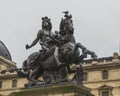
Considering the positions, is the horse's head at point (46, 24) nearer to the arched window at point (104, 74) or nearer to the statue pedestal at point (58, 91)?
the statue pedestal at point (58, 91)

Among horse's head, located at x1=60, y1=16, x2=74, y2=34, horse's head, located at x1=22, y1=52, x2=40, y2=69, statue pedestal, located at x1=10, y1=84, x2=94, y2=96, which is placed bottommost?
statue pedestal, located at x1=10, y1=84, x2=94, y2=96

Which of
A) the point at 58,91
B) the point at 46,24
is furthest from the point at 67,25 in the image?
the point at 58,91

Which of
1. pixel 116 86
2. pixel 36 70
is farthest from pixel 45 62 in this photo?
pixel 116 86

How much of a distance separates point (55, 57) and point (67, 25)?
1.43 m

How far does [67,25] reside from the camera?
17.4 m

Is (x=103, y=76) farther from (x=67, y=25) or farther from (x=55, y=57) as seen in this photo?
(x=55, y=57)

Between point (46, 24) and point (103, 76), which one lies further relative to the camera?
point (103, 76)

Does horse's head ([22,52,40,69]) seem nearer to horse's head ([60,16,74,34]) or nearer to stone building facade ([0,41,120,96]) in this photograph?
horse's head ([60,16,74,34])

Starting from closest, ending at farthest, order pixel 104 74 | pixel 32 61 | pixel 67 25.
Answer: pixel 67 25 < pixel 32 61 < pixel 104 74

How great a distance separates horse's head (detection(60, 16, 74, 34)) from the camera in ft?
56.9

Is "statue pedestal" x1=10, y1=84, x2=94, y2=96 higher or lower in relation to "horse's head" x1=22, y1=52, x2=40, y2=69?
lower

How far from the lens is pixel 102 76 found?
2874 inches

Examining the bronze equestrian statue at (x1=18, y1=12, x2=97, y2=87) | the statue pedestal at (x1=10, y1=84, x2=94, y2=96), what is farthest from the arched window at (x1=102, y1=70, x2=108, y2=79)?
the statue pedestal at (x1=10, y1=84, x2=94, y2=96)

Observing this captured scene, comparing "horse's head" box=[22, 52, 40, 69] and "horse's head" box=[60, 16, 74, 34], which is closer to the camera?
"horse's head" box=[60, 16, 74, 34]
